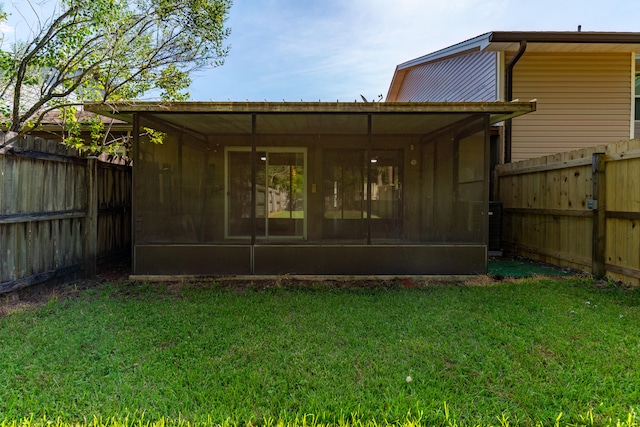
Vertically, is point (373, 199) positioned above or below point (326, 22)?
below

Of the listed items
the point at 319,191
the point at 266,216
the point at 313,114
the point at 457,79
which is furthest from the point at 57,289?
the point at 457,79

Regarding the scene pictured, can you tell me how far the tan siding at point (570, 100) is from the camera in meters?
7.25

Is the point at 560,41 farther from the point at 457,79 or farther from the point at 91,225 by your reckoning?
the point at 91,225

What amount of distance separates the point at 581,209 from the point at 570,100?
3721 millimetres

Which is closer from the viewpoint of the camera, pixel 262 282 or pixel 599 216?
pixel 599 216

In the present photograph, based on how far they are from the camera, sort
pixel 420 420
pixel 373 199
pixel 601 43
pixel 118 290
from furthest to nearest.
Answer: pixel 601 43 < pixel 373 199 < pixel 118 290 < pixel 420 420

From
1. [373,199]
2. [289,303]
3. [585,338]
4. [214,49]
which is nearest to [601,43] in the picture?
[373,199]

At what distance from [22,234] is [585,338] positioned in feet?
17.7

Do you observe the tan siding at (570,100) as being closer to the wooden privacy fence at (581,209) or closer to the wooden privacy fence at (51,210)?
the wooden privacy fence at (581,209)

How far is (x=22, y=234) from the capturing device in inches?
145

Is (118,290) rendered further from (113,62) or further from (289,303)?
(113,62)

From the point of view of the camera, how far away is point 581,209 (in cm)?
485

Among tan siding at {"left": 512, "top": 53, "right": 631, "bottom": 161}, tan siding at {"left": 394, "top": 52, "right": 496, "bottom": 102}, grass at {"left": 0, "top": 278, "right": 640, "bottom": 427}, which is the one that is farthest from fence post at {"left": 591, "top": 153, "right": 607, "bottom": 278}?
tan siding at {"left": 394, "top": 52, "right": 496, "bottom": 102}

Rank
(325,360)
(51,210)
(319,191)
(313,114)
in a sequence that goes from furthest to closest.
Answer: (319,191) → (313,114) → (51,210) → (325,360)
